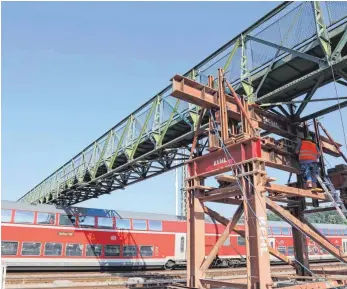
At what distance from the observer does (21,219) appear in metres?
19.9

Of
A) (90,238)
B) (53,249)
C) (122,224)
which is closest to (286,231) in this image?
(122,224)

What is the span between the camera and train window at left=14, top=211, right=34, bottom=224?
1986cm

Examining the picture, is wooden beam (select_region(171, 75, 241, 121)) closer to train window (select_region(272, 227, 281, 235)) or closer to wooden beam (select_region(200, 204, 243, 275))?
wooden beam (select_region(200, 204, 243, 275))

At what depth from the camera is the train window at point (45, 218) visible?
20.5m

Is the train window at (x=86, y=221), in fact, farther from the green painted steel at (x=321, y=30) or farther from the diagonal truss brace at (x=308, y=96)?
the green painted steel at (x=321, y=30)

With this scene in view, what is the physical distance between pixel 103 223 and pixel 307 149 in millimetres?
15878

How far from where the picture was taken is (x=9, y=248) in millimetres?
19000

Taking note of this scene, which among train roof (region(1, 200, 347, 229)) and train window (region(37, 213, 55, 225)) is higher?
train roof (region(1, 200, 347, 229))

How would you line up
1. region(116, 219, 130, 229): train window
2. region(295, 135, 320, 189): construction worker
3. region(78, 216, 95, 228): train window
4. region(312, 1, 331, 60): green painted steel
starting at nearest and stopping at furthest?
region(312, 1, 331, 60): green painted steel, region(295, 135, 320, 189): construction worker, region(78, 216, 95, 228): train window, region(116, 219, 130, 229): train window

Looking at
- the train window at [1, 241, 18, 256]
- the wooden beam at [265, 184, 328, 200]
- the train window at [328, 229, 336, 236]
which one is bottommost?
the train window at [1, 241, 18, 256]

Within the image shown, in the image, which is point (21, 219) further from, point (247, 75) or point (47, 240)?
point (247, 75)

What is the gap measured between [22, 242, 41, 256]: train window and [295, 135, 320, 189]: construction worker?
16460mm

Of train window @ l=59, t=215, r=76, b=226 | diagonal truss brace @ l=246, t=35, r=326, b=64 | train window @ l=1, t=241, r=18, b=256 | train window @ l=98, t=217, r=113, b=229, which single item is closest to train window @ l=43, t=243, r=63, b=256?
train window @ l=59, t=215, r=76, b=226

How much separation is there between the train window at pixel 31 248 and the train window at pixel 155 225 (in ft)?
25.3
